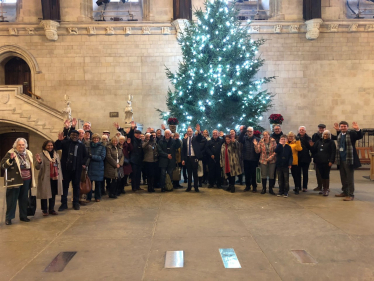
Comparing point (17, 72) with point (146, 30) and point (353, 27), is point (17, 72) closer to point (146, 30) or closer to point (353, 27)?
point (146, 30)

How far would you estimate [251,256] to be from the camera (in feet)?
13.6

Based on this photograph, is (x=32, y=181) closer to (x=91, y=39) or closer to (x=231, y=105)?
(x=231, y=105)

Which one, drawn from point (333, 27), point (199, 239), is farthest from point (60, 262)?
point (333, 27)

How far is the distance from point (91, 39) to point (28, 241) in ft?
45.9

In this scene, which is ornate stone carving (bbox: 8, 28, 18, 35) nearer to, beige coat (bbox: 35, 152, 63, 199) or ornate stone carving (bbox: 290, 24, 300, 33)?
beige coat (bbox: 35, 152, 63, 199)

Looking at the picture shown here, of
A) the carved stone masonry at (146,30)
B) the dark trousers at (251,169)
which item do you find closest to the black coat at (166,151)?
the dark trousers at (251,169)

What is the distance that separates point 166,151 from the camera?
29.3ft

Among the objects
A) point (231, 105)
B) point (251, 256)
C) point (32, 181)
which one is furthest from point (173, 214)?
point (231, 105)

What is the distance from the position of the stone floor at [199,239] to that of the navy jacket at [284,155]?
94cm

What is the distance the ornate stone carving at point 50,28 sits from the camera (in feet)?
51.8

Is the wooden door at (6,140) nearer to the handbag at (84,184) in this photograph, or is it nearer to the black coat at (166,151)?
the black coat at (166,151)

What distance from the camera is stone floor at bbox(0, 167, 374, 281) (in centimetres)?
371

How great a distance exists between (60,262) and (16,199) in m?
2.52

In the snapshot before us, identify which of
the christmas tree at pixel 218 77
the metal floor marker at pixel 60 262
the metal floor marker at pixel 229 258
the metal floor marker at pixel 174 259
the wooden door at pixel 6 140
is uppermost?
the christmas tree at pixel 218 77
